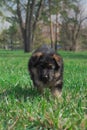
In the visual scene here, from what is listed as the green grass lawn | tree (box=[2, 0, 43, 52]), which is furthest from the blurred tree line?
the green grass lawn

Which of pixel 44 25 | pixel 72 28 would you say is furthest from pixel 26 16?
pixel 72 28

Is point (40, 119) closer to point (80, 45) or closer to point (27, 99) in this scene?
point (27, 99)

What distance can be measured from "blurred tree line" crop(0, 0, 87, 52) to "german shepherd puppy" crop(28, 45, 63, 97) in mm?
25003

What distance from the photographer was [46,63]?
5.59 m

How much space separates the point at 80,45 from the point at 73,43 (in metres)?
7.03

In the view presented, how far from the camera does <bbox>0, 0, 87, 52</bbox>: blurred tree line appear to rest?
119 ft

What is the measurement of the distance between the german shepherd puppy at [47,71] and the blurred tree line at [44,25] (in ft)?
82.0

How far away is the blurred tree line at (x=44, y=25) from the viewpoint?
36219mm

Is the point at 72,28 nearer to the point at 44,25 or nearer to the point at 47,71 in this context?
the point at 44,25

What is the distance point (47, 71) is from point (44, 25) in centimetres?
4955

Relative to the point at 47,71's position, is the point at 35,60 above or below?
above

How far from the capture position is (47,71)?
548 centimetres

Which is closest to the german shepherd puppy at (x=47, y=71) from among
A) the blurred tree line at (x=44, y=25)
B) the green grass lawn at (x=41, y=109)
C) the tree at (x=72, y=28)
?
the green grass lawn at (x=41, y=109)

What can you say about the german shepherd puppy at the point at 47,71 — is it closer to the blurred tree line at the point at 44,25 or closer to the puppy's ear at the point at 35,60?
the puppy's ear at the point at 35,60
